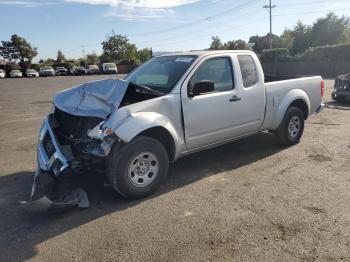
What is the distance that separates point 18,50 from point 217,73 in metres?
91.5

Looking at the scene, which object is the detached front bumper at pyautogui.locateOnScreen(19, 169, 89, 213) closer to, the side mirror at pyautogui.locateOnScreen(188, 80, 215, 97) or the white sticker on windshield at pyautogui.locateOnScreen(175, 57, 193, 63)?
the side mirror at pyautogui.locateOnScreen(188, 80, 215, 97)

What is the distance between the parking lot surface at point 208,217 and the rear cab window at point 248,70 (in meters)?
1.32

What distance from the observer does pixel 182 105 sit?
16.8 ft

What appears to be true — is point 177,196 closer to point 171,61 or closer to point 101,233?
point 101,233

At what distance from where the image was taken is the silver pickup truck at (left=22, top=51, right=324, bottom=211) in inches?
176

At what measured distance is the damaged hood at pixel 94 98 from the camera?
15.3 feet

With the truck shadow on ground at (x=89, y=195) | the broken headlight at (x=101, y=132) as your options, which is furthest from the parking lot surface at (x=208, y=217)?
the broken headlight at (x=101, y=132)

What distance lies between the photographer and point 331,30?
66875 millimetres

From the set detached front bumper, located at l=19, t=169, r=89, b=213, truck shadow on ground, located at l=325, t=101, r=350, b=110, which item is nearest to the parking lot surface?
detached front bumper, located at l=19, t=169, r=89, b=213

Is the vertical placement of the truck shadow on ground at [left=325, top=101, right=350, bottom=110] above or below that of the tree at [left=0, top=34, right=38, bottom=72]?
below

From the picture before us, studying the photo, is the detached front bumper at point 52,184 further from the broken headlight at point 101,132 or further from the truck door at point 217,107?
the truck door at point 217,107

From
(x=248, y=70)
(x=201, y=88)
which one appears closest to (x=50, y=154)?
(x=201, y=88)

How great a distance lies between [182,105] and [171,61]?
104 centimetres

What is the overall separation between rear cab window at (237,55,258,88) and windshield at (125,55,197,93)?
986 mm
